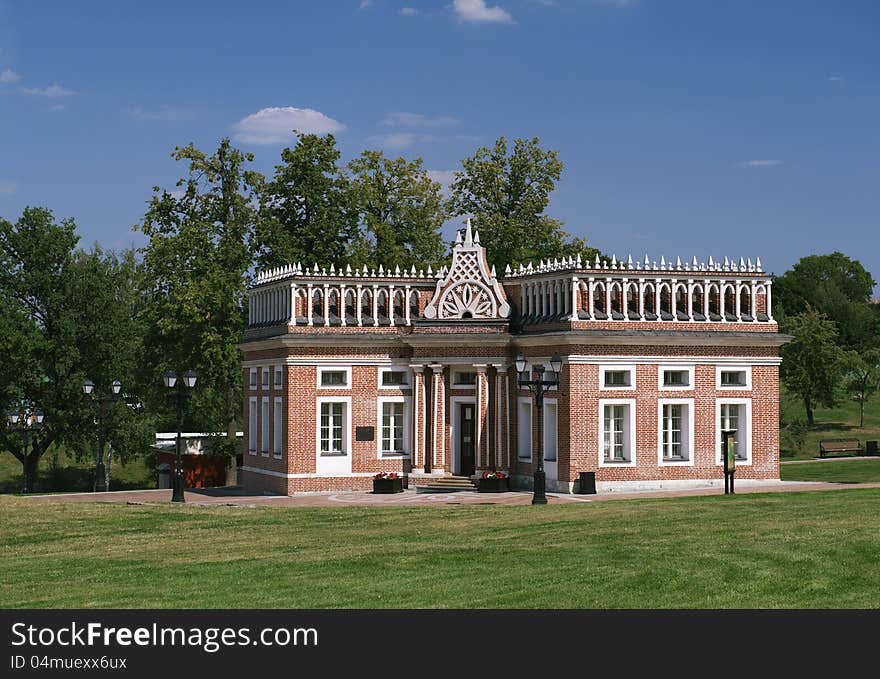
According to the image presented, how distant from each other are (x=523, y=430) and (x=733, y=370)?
6.76 m

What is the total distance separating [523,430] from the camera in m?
42.0

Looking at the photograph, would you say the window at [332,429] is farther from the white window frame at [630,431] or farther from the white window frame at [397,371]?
the white window frame at [630,431]

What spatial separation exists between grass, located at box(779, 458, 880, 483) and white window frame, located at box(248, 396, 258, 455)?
1815 centimetres

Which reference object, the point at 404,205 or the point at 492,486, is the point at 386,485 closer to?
the point at 492,486

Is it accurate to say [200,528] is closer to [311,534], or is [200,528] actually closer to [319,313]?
[311,534]

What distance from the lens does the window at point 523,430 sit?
4184 cm

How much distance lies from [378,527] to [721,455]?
16270 millimetres

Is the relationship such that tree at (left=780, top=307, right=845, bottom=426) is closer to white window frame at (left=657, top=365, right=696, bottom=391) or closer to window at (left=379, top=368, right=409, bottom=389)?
white window frame at (left=657, top=365, right=696, bottom=391)

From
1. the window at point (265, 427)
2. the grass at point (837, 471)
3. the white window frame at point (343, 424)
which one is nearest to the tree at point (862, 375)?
the grass at point (837, 471)

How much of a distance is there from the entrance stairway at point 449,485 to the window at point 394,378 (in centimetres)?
333

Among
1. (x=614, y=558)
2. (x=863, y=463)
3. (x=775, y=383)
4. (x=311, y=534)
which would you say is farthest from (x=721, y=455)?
(x=614, y=558)

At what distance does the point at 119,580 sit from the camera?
822 inches

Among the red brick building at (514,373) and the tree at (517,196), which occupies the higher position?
the tree at (517,196)

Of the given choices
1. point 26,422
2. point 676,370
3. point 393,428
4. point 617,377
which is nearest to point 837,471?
point 676,370
